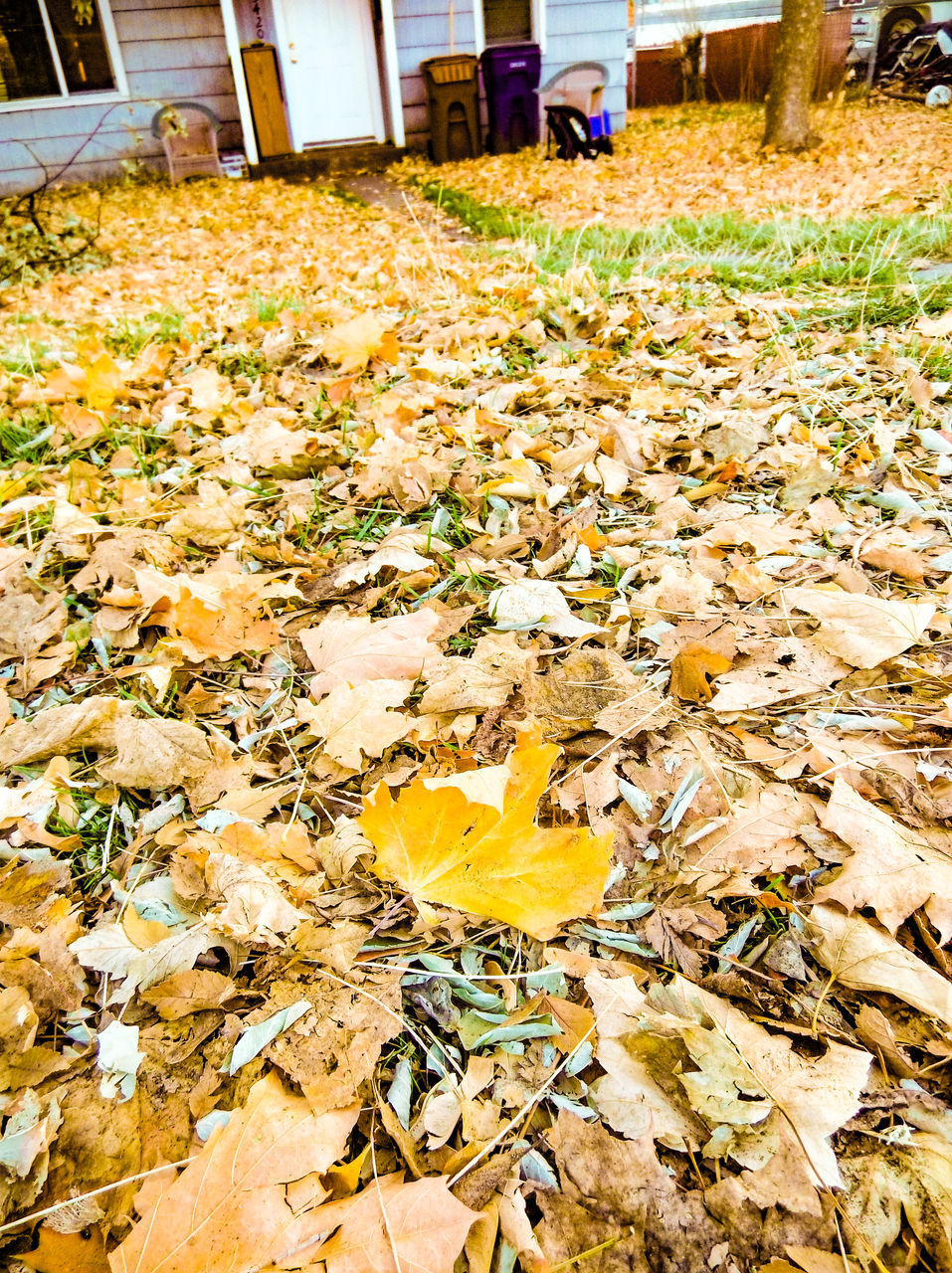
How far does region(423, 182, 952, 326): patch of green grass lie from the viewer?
3.41 meters

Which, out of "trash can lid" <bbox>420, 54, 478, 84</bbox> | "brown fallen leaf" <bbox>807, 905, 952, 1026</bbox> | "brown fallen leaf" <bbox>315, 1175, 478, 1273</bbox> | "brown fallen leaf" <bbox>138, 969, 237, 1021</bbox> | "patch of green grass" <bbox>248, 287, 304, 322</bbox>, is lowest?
"brown fallen leaf" <bbox>315, 1175, 478, 1273</bbox>

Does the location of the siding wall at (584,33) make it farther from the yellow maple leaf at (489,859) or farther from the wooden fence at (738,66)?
the yellow maple leaf at (489,859)

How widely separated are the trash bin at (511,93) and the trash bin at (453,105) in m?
0.18

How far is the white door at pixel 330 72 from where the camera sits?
10078 millimetres

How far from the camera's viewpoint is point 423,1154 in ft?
3.01

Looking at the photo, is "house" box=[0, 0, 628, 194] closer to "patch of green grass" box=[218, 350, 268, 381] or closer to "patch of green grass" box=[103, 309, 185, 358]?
"patch of green grass" box=[103, 309, 185, 358]

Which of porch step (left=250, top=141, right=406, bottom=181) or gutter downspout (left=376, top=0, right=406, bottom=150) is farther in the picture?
porch step (left=250, top=141, right=406, bottom=181)

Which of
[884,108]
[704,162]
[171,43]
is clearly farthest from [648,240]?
[884,108]

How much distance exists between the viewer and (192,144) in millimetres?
9781

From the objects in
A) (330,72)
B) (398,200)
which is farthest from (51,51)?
(398,200)

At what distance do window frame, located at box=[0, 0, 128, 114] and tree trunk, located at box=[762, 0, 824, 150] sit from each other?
7633 mm

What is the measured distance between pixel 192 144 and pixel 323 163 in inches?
63.0

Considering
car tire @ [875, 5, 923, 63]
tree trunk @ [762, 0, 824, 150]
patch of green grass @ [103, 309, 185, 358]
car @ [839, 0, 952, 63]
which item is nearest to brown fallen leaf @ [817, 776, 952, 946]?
patch of green grass @ [103, 309, 185, 358]

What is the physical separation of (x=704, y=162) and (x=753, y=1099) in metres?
10.2
